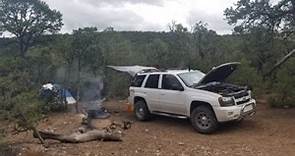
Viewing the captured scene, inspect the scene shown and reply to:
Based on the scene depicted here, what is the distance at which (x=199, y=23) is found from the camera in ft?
77.1

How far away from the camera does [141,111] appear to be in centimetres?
1289

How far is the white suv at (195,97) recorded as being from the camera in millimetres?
10609

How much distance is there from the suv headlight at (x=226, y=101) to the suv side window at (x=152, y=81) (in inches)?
100

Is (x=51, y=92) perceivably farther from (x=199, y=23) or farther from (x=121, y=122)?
(x=199, y=23)

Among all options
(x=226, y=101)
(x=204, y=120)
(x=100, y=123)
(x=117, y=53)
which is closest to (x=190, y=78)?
(x=204, y=120)

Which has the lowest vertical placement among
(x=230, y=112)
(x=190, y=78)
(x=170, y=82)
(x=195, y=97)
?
(x=230, y=112)

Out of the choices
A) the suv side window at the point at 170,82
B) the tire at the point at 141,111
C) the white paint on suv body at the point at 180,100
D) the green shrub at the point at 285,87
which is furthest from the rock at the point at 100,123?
the green shrub at the point at 285,87

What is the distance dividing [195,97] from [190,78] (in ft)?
3.31

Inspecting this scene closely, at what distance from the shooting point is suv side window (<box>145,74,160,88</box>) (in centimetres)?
1244

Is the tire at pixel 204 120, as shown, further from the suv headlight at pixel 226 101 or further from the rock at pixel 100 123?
the rock at pixel 100 123

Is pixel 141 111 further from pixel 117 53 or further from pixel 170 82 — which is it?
pixel 117 53

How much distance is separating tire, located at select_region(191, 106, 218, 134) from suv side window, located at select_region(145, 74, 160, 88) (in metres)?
1.85

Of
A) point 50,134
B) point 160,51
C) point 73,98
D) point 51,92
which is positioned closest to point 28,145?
point 50,134

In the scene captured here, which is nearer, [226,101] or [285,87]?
[226,101]
